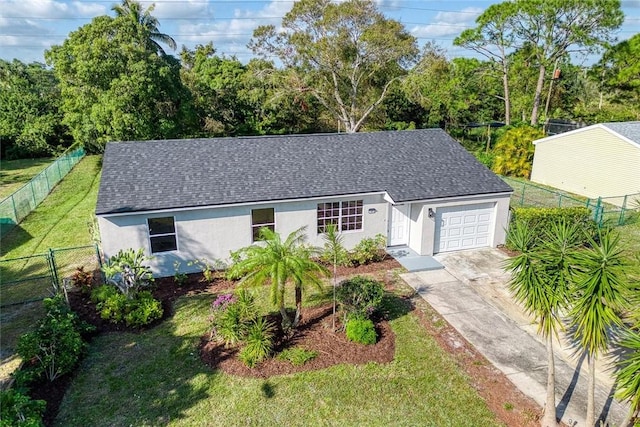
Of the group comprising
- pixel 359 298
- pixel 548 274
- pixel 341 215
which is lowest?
pixel 359 298

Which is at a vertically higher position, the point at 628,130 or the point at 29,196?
the point at 628,130

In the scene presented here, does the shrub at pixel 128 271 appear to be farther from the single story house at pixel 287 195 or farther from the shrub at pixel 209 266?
the shrub at pixel 209 266

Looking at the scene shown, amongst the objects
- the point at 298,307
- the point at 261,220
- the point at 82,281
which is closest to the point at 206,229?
the point at 261,220

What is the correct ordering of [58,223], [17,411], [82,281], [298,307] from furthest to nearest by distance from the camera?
1. [58,223]
2. [82,281]
3. [298,307]
4. [17,411]

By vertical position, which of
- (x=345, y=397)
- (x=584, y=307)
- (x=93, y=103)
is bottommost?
(x=345, y=397)

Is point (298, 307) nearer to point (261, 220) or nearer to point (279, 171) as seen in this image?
point (261, 220)

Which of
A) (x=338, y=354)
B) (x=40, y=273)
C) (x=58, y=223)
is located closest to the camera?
(x=338, y=354)

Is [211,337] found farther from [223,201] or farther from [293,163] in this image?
[293,163]


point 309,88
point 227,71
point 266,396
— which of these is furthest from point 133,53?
point 266,396

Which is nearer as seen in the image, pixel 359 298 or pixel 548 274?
pixel 548 274
